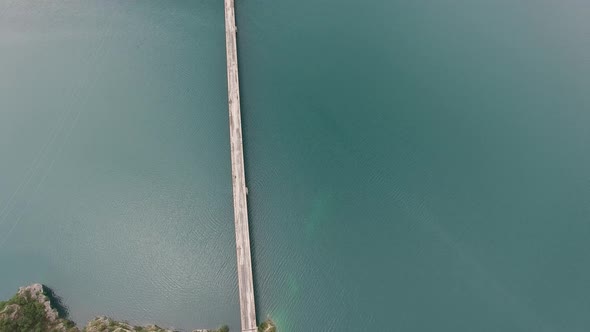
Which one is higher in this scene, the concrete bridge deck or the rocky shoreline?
the concrete bridge deck

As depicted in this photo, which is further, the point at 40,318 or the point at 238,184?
the point at 238,184

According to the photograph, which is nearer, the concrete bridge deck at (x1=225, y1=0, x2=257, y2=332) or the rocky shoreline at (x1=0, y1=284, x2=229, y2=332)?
the rocky shoreline at (x1=0, y1=284, x2=229, y2=332)

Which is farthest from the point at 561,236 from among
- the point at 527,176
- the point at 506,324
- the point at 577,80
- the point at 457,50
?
the point at 457,50

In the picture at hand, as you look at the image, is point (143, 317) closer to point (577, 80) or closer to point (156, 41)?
point (156, 41)

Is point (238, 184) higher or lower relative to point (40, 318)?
higher
